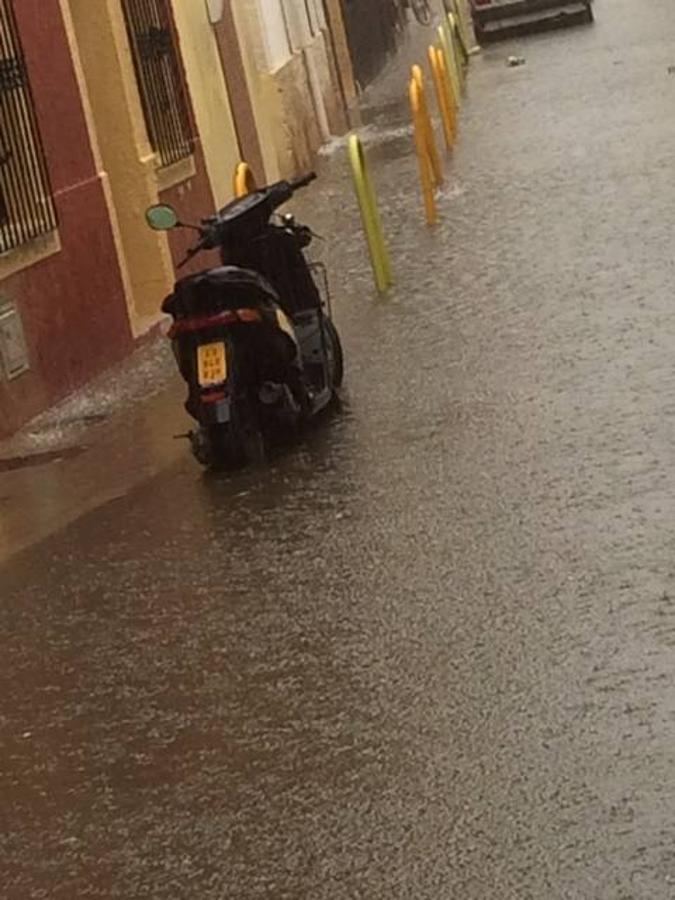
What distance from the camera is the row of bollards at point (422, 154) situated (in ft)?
51.9

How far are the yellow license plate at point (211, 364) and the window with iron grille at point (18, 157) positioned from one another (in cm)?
354

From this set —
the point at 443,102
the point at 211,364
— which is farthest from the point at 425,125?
the point at 211,364

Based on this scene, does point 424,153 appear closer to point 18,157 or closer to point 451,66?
point 18,157

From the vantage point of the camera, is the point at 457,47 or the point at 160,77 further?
the point at 457,47

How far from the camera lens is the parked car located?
4334cm

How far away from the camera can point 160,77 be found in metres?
18.4

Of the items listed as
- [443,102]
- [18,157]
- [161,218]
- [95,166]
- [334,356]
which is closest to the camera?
[161,218]

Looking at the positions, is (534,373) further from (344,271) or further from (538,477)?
(344,271)

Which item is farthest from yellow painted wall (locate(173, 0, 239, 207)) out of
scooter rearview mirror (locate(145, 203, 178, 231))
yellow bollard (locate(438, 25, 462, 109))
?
scooter rearview mirror (locate(145, 203, 178, 231))

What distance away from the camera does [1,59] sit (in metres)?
14.3

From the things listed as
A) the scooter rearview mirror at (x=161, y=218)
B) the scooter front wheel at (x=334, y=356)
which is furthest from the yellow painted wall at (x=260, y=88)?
the scooter rearview mirror at (x=161, y=218)

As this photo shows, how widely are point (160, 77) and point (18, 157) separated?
415cm

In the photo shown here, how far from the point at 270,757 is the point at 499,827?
1.10 m

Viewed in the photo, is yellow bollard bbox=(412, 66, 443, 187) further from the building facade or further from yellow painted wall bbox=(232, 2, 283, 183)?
yellow painted wall bbox=(232, 2, 283, 183)
